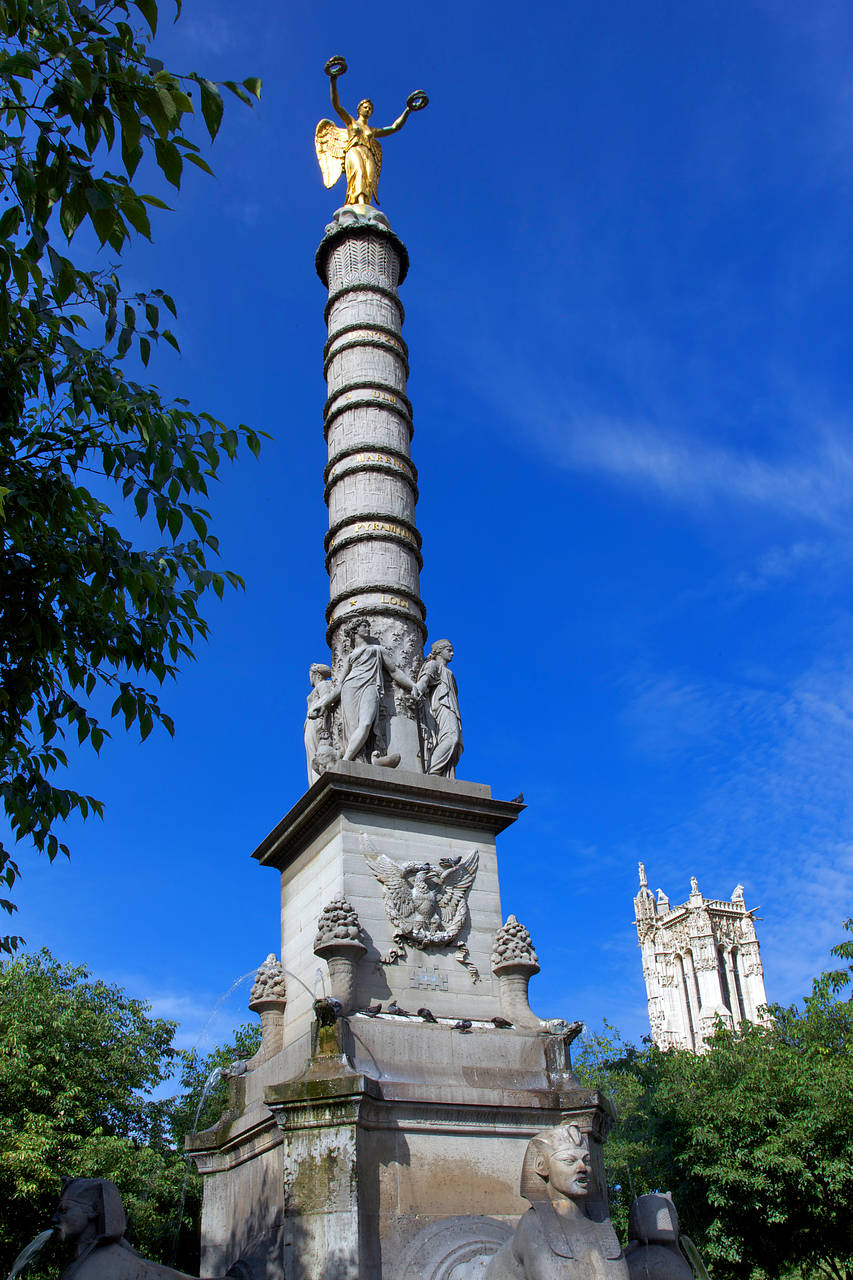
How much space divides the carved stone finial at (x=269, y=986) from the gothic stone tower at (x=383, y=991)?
2 cm

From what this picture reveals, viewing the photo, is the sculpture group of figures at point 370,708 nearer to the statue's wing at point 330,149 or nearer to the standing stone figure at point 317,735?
the standing stone figure at point 317,735

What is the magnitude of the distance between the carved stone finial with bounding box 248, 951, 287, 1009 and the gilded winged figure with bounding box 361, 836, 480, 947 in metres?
1.63

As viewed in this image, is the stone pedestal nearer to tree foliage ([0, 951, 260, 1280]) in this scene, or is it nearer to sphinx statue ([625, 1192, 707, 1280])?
sphinx statue ([625, 1192, 707, 1280])

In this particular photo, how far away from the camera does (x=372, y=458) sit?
13.9 metres

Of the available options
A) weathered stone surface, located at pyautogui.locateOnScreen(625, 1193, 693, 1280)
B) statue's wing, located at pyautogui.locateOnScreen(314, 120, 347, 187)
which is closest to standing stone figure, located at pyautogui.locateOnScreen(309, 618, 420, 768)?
weathered stone surface, located at pyautogui.locateOnScreen(625, 1193, 693, 1280)

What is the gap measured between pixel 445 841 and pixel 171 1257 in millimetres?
17198

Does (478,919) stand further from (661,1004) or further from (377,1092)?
(661,1004)

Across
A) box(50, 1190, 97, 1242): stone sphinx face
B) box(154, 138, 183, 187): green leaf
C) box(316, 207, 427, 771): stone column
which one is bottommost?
box(50, 1190, 97, 1242): stone sphinx face

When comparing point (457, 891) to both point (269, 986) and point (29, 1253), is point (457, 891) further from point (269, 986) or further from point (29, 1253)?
point (29, 1253)

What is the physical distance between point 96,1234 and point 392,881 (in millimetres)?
4356

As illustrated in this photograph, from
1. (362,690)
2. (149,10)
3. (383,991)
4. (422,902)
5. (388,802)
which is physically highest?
(362,690)

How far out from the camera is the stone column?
12.8 metres

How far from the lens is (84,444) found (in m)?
7.32

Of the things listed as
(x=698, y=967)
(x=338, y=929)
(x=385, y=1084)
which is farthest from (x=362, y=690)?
(x=698, y=967)
